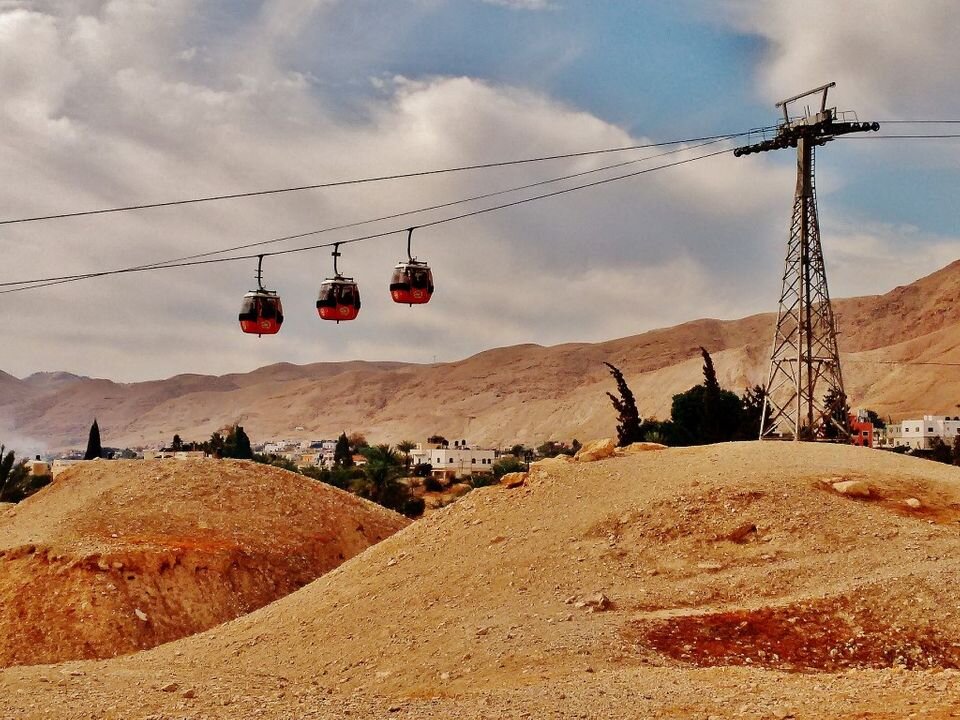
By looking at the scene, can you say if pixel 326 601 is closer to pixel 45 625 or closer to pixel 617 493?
pixel 617 493

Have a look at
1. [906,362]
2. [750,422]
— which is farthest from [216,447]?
[906,362]

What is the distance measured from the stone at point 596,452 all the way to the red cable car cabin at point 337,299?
663cm

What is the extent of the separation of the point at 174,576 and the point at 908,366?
462 ft

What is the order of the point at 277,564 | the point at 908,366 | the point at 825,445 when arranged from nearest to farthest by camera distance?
the point at 825,445 < the point at 277,564 < the point at 908,366

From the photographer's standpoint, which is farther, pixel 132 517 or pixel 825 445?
pixel 132 517

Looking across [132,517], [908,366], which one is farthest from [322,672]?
[908,366]

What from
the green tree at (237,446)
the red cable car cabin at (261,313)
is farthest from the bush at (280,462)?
the red cable car cabin at (261,313)

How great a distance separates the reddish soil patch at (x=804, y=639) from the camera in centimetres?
1401

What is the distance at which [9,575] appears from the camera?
2556cm

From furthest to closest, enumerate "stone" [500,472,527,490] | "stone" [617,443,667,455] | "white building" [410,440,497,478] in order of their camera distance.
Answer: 1. "white building" [410,440,497,478]
2. "stone" [617,443,667,455]
3. "stone" [500,472,527,490]

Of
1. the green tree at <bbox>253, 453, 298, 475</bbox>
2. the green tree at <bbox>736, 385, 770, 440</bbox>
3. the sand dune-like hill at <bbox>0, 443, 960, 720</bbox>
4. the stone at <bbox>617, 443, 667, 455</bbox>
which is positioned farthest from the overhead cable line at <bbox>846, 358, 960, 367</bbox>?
the stone at <bbox>617, 443, 667, 455</bbox>

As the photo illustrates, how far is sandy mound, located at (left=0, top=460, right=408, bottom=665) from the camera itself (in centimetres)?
2373

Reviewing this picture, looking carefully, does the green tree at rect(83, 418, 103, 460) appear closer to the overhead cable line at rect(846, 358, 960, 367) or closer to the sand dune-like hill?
the sand dune-like hill

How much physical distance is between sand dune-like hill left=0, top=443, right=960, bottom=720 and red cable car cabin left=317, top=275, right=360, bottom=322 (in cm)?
565
